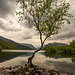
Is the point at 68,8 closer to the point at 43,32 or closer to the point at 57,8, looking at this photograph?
the point at 57,8

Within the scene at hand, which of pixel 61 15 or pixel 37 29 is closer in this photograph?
pixel 61 15

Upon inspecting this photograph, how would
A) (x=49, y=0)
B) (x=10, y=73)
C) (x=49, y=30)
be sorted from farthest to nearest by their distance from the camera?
(x=49, y=30), (x=49, y=0), (x=10, y=73)

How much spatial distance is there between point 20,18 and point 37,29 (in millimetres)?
6060

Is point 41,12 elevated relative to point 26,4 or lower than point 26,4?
lower

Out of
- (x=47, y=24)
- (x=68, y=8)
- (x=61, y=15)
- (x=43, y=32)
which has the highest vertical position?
(x=68, y=8)

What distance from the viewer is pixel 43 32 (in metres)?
25.2

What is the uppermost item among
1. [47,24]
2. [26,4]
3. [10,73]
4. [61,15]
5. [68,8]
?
[26,4]

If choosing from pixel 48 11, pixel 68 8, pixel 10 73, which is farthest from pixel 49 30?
pixel 10 73

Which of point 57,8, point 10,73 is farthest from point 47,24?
point 10,73

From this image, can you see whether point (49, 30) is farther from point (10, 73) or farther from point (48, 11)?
point (10, 73)

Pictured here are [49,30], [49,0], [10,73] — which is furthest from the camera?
[49,30]

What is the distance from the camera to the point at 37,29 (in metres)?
25.6

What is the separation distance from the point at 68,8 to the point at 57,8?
2.96 metres

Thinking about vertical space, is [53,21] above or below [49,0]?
below
